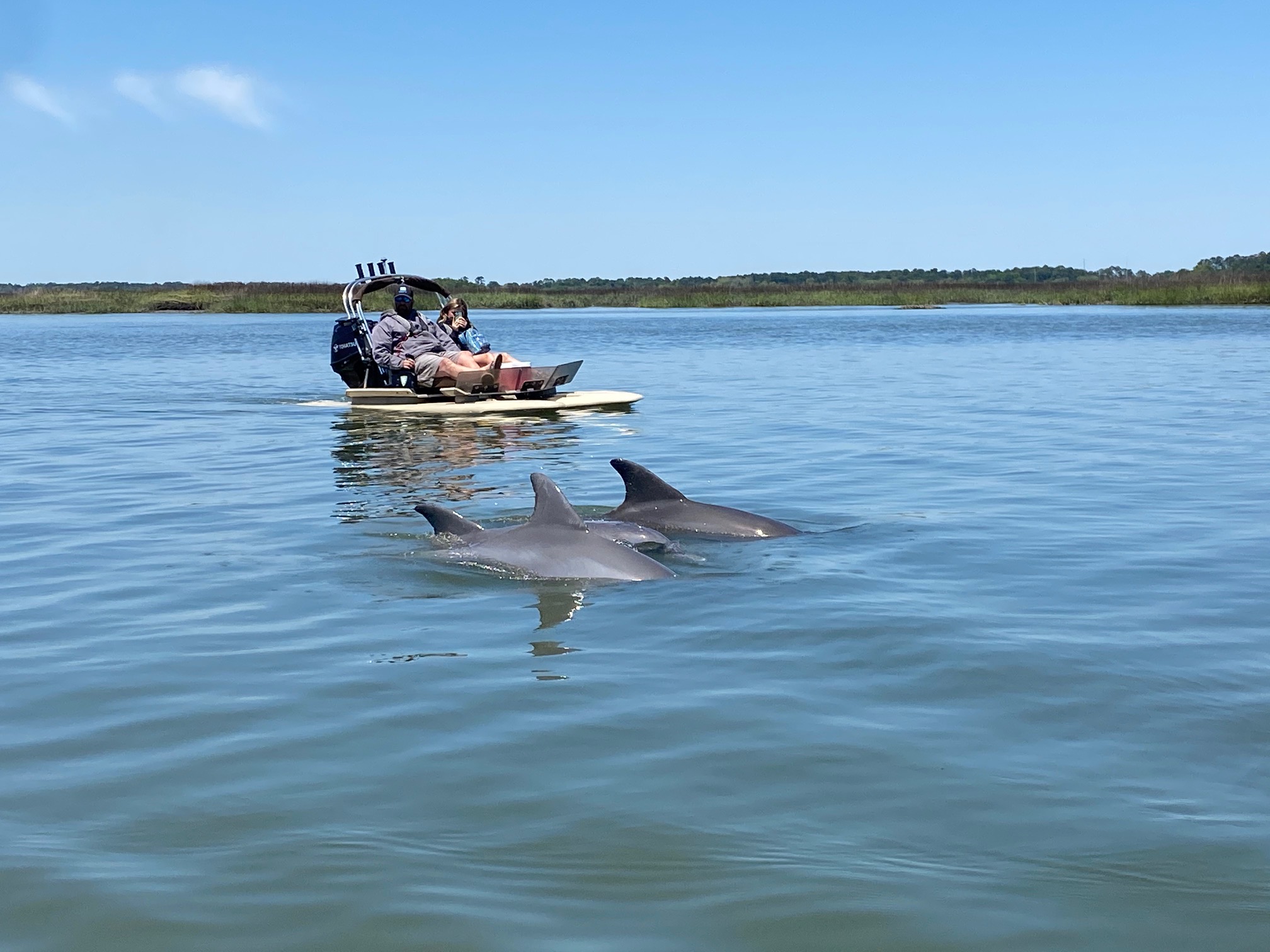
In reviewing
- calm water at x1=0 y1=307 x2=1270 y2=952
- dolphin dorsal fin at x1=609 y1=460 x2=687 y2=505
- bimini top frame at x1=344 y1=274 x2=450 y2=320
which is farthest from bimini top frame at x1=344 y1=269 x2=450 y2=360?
dolphin dorsal fin at x1=609 y1=460 x2=687 y2=505

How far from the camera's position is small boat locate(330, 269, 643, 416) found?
70.8 ft

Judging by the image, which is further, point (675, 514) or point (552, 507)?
point (675, 514)

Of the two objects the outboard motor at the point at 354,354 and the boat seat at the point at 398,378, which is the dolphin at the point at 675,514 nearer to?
the boat seat at the point at 398,378

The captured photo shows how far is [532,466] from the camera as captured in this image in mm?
15602

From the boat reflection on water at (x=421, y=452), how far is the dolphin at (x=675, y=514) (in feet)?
8.65

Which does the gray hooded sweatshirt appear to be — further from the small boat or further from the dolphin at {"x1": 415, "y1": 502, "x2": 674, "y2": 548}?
the dolphin at {"x1": 415, "y1": 502, "x2": 674, "y2": 548}

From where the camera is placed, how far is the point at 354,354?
2300cm

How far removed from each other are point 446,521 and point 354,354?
1424cm

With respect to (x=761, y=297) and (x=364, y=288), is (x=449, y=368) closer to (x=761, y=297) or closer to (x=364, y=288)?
(x=364, y=288)

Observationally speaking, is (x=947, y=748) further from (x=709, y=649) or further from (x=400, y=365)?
(x=400, y=365)

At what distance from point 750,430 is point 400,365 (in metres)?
6.05

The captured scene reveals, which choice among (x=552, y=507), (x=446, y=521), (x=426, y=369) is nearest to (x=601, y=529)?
(x=552, y=507)

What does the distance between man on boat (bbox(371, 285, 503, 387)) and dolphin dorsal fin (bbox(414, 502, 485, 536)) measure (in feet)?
41.0

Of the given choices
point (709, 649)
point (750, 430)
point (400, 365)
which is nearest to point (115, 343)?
point (400, 365)
